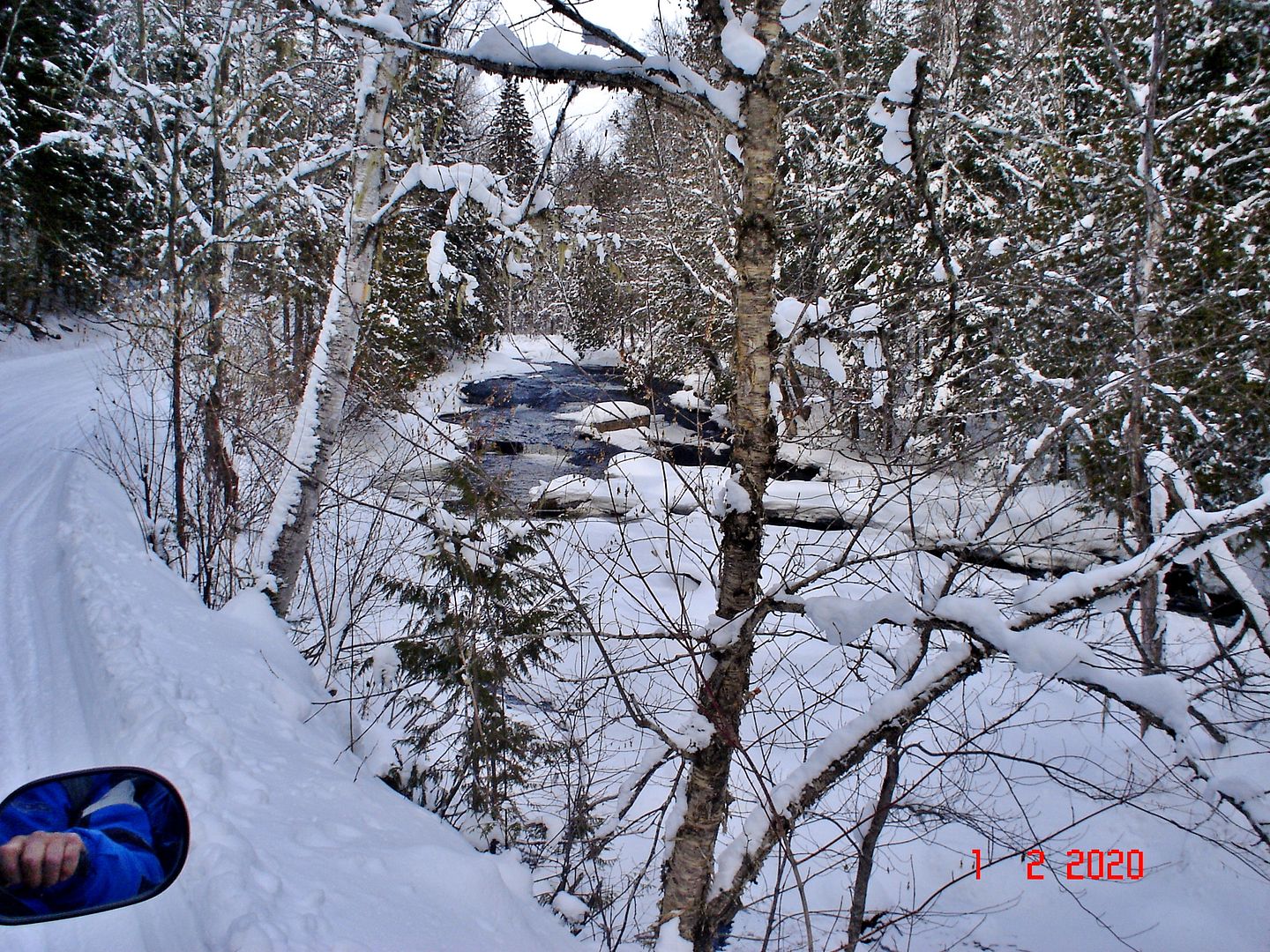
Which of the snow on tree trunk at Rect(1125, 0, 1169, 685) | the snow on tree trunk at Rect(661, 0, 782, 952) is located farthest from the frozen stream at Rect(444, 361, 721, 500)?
the snow on tree trunk at Rect(1125, 0, 1169, 685)

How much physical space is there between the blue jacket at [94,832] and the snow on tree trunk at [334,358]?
4.70m

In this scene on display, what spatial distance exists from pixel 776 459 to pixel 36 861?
263 centimetres

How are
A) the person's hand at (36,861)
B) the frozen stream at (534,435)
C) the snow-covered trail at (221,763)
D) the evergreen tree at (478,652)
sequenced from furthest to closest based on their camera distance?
1. the frozen stream at (534,435)
2. the evergreen tree at (478,652)
3. the snow-covered trail at (221,763)
4. the person's hand at (36,861)

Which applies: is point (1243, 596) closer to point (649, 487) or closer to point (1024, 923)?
point (1024, 923)

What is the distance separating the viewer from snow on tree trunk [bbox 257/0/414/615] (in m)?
5.67

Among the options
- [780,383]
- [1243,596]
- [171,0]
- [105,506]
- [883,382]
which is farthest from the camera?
[171,0]

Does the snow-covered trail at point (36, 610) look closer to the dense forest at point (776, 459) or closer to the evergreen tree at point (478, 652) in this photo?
the dense forest at point (776, 459)

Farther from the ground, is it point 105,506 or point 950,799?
point 105,506

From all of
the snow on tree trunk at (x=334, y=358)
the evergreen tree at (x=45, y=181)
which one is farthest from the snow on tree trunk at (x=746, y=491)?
the evergreen tree at (x=45, y=181)

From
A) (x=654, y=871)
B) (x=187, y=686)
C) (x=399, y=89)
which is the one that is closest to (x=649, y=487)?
(x=654, y=871)

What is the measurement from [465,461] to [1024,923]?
6040 millimetres

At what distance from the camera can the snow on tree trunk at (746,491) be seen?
260cm

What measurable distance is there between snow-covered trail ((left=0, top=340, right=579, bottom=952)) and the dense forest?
1.97 feet

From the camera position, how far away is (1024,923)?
17.9ft
